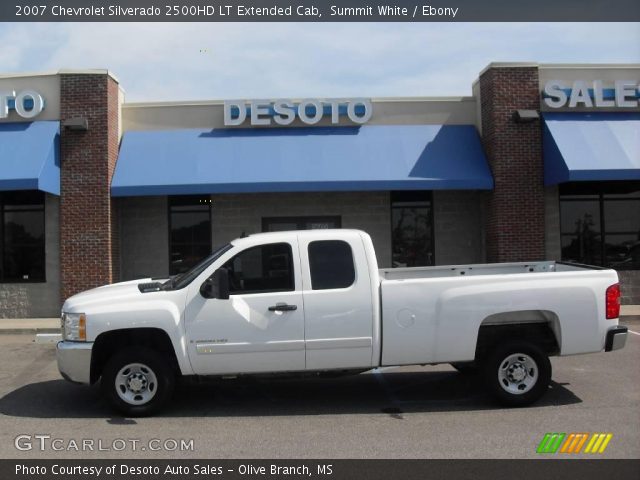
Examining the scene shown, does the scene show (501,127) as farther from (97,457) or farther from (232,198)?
(97,457)

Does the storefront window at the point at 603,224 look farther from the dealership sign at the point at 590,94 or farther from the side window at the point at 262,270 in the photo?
the side window at the point at 262,270

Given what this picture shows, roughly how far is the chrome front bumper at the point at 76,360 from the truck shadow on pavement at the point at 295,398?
462 millimetres

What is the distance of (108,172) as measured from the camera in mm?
13836

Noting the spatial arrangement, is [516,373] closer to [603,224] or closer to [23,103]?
[603,224]

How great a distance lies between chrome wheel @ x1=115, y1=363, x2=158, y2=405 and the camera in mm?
6430

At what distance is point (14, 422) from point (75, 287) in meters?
7.96

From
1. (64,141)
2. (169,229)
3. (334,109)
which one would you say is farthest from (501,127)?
(64,141)

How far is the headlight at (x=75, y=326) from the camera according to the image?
6.42 meters

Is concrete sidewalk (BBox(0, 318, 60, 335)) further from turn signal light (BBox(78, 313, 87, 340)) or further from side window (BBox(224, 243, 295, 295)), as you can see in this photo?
side window (BBox(224, 243, 295, 295))

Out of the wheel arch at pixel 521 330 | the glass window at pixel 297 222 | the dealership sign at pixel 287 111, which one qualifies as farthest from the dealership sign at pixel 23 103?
the wheel arch at pixel 521 330

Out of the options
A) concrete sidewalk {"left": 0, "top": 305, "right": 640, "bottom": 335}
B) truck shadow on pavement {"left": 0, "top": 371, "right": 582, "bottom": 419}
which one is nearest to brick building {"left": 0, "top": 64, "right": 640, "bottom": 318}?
concrete sidewalk {"left": 0, "top": 305, "right": 640, "bottom": 335}

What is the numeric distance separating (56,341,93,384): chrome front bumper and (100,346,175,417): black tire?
208mm

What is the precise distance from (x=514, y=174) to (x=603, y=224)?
266 cm

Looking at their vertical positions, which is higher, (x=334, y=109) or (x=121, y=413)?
(x=334, y=109)
